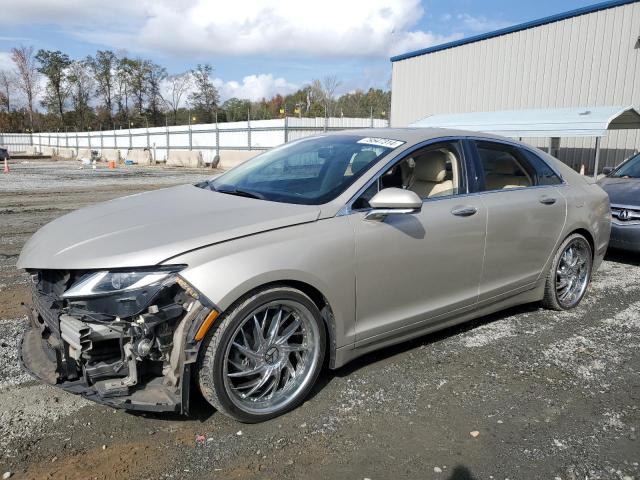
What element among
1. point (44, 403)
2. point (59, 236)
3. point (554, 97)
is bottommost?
point (44, 403)

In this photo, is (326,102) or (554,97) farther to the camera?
(326,102)

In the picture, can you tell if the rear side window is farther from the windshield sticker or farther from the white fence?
the white fence

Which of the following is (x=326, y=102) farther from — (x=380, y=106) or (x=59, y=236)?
(x=59, y=236)

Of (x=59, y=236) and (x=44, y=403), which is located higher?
(x=59, y=236)

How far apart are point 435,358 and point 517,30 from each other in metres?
18.7

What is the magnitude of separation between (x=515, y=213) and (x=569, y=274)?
1284 millimetres

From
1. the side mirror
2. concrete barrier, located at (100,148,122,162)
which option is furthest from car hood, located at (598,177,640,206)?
concrete barrier, located at (100,148,122,162)

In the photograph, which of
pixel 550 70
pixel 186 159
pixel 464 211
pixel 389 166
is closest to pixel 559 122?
pixel 550 70

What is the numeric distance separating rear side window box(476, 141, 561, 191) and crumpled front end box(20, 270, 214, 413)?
101 inches

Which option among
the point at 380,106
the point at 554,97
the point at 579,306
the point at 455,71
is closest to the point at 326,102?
the point at 380,106

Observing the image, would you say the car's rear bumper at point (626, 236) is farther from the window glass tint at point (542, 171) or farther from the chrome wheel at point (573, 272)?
the window glass tint at point (542, 171)

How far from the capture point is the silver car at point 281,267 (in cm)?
→ 255

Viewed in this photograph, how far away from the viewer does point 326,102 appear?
46.8 meters

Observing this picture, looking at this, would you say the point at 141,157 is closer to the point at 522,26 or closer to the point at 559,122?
the point at 522,26
